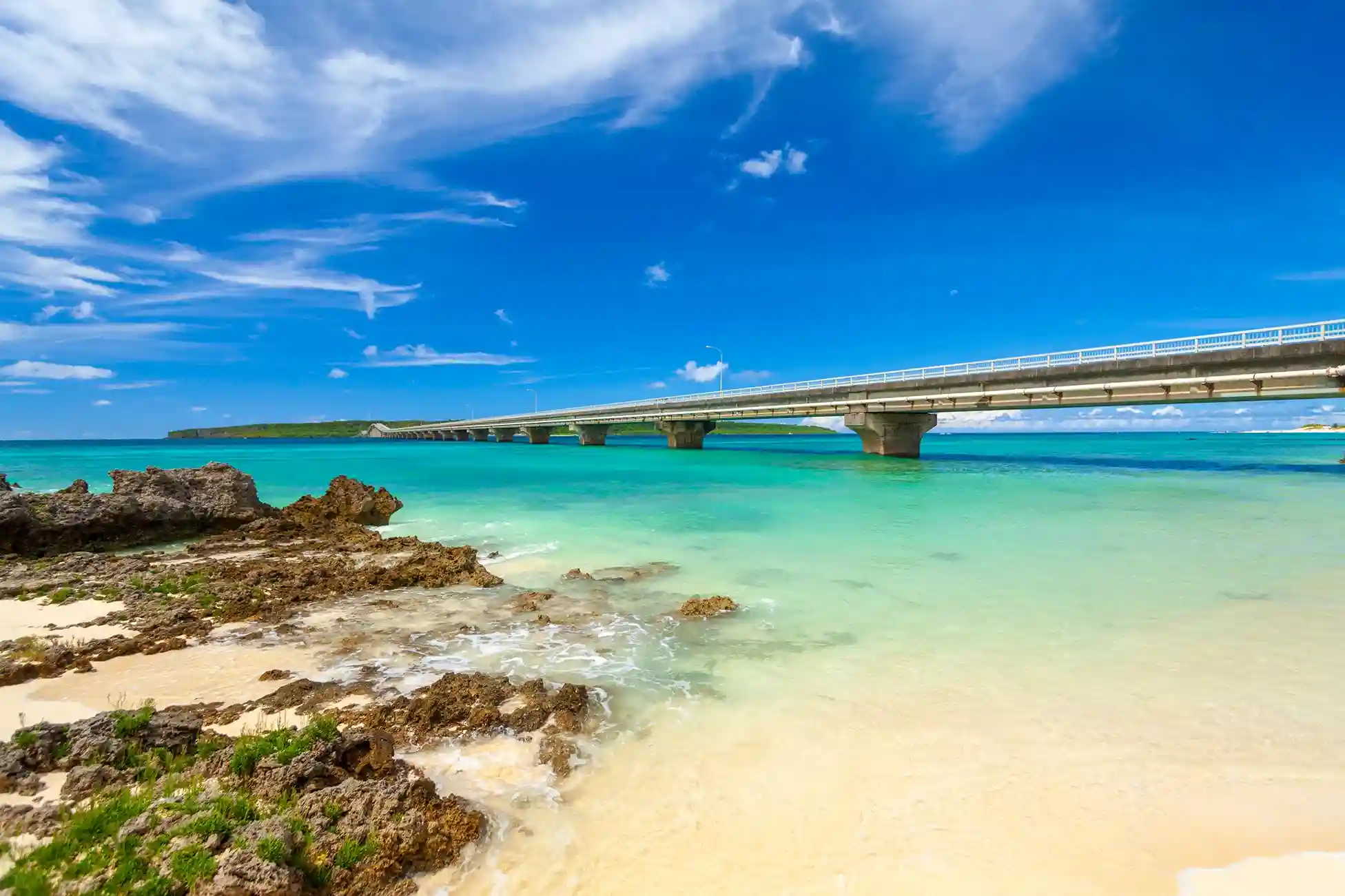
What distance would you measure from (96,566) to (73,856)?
1268 centimetres

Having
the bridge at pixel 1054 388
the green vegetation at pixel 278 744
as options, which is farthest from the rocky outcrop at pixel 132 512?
the bridge at pixel 1054 388

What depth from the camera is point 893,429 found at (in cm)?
5228

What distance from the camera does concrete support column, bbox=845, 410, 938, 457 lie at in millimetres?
51562

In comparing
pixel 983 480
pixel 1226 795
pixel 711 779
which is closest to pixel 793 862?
pixel 711 779

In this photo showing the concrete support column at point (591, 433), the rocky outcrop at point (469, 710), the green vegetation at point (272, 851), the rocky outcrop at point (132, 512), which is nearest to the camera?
the green vegetation at point (272, 851)

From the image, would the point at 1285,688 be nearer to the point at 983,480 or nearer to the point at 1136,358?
the point at 983,480

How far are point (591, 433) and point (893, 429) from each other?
191ft

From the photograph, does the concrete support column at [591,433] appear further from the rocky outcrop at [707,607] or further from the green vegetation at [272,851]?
the green vegetation at [272,851]

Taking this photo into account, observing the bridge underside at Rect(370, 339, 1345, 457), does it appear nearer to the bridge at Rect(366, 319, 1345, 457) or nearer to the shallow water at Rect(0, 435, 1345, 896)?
the bridge at Rect(366, 319, 1345, 457)

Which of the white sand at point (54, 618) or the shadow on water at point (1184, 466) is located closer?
the white sand at point (54, 618)

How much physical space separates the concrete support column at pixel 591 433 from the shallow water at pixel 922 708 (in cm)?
8439

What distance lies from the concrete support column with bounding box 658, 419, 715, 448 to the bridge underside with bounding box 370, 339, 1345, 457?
6.74 m

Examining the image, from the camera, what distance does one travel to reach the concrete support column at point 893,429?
51562 millimetres

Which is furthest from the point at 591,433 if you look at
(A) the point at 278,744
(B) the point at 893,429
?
(A) the point at 278,744
